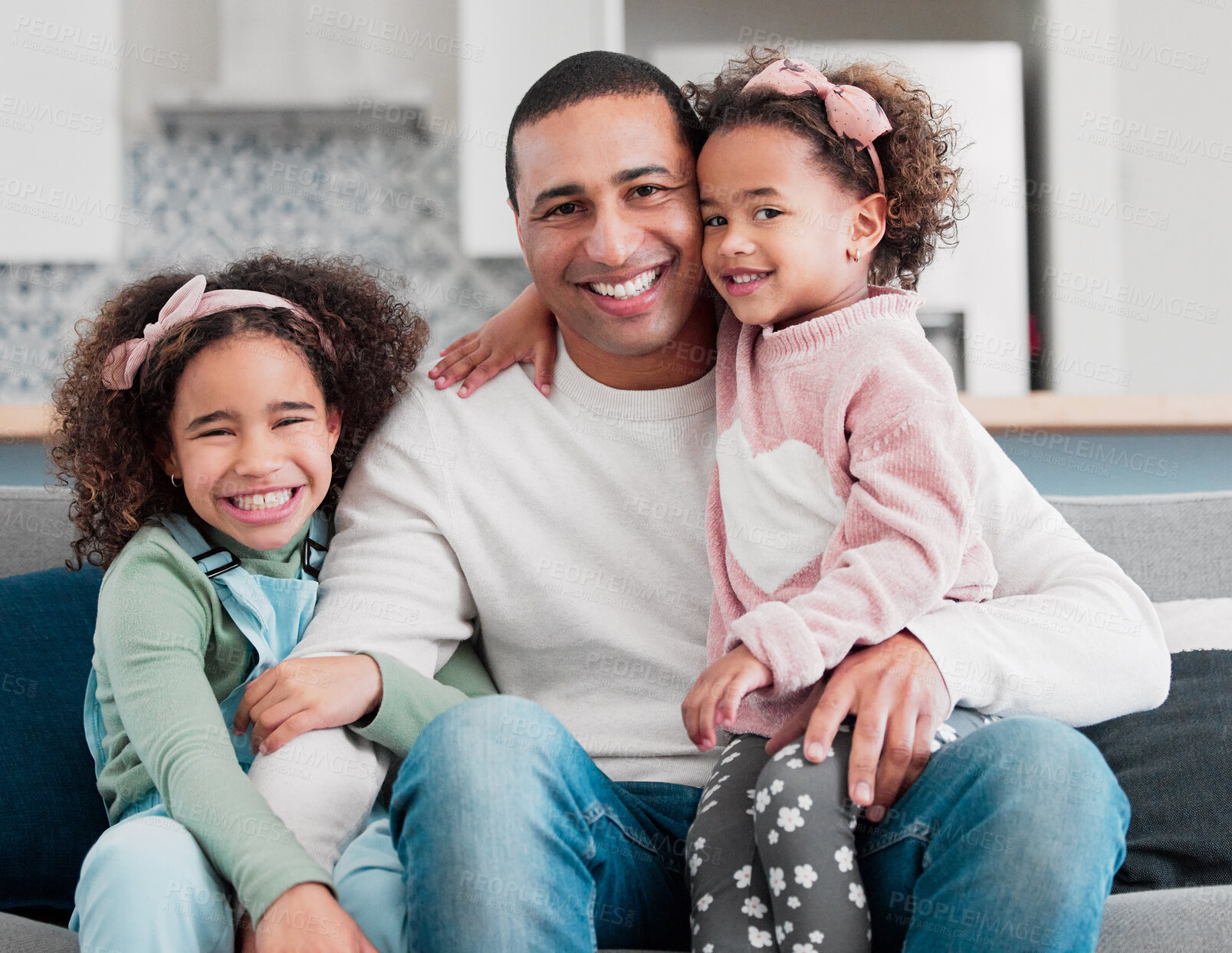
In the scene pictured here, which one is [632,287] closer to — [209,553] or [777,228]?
[777,228]

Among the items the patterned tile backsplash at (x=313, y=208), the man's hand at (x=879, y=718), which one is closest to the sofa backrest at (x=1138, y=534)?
the man's hand at (x=879, y=718)

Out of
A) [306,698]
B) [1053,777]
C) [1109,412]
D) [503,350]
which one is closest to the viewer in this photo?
[1053,777]

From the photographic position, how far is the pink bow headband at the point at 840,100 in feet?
3.97

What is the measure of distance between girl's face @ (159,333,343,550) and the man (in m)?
0.13

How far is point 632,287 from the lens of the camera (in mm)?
1305

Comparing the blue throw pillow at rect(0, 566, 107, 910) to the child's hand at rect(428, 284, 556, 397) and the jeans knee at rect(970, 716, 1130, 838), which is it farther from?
the jeans knee at rect(970, 716, 1130, 838)

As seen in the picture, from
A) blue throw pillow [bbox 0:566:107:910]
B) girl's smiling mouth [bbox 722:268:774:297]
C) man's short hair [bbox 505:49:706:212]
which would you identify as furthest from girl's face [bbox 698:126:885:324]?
blue throw pillow [bbox 0:566:107:910]

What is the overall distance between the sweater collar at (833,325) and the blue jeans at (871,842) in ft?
1.49

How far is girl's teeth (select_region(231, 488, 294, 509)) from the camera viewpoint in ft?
3.88

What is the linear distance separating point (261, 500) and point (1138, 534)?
1327mm

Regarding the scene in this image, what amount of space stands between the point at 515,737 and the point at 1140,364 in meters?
2.79

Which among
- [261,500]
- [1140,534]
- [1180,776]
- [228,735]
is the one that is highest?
[261,500]

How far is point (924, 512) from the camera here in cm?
100

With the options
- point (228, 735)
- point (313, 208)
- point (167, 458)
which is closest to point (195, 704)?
point (228, 735)
